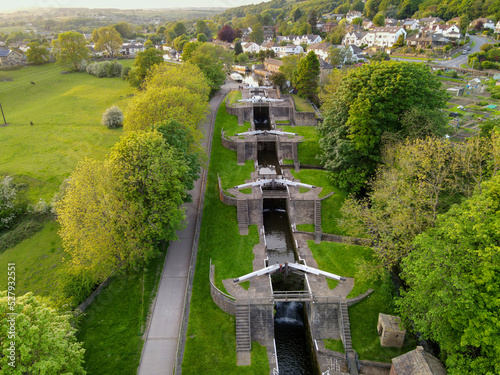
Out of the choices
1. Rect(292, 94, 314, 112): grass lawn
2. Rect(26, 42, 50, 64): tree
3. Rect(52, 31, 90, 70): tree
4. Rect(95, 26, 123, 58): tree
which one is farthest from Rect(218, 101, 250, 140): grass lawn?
Rect(95, 26, 123, 58): tree

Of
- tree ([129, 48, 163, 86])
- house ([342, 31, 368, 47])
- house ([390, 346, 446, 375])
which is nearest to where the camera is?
house ([390, 346, 446, 375])

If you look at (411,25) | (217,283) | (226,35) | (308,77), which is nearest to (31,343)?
(217,283)

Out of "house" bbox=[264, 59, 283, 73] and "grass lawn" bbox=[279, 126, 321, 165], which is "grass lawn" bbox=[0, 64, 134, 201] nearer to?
"grass lawn" bbox=[279, 126, 321, 165]

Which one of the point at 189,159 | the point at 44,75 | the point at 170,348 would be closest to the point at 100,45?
the point at 44,75

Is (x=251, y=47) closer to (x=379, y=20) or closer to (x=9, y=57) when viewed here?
(x=379, y=20)

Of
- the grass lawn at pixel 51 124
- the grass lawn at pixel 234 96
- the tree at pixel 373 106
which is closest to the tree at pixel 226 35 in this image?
the grass lawn at pixel 51 124

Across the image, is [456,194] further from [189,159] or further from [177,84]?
[177,84]
